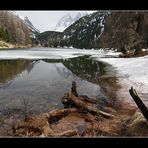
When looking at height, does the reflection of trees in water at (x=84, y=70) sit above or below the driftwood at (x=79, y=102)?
below

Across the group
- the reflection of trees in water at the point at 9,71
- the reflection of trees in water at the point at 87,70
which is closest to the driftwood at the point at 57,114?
the reflection of trees in water at the point at 9,71

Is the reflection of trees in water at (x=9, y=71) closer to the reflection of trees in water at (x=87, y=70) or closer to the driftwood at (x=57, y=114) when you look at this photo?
the reflection of trees in water at (x=87, y=70)

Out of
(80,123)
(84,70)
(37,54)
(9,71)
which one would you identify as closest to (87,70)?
(84,70)

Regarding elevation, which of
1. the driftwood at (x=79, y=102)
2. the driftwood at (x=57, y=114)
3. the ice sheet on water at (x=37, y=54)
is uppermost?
the driftwood at (x=79, y=102)

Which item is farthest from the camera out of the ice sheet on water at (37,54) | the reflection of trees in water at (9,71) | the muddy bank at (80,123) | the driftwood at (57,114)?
the ice sheet on water at (37,54)

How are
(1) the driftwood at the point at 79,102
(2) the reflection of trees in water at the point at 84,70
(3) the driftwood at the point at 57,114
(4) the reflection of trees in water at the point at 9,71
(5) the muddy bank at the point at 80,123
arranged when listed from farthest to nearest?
(2) the reflection of trees in water at the point at 84,70 < (4) the reflection of trees in water at the point at 9,71 < (1) the driftwood at the point at 79,102 < (3) the driftwood at the point at 57,114 < (5) the muddy bank at the point at 80,123

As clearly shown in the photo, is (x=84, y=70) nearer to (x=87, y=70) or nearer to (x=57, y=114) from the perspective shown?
(x=87, y=70)

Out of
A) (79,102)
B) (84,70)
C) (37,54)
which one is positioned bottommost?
(37,54)

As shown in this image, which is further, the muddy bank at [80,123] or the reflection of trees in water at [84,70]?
the reflection of trees in water at [84,70]

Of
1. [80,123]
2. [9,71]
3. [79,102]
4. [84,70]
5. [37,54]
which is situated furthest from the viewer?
[37,54]
